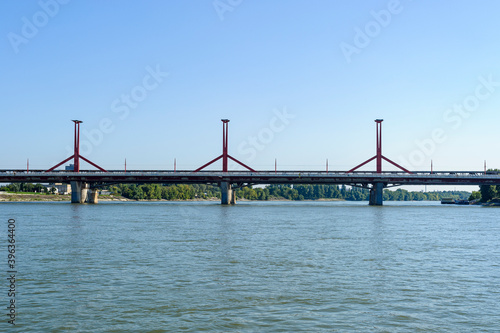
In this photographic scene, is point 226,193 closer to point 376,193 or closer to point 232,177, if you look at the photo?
point 232,177

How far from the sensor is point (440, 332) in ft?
43.2

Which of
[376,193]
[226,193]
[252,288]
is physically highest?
[376,193]

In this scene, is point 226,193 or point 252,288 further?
point 226,193

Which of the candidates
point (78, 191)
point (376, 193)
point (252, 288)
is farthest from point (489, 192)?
point (252, 288)

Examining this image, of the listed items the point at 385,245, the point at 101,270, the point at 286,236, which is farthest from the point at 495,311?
the point at 286,236

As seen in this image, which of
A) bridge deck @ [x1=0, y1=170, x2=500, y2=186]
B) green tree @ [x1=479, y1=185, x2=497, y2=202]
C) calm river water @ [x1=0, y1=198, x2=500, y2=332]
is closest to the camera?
calm river water @ [x1=0, y1=198, x2=500, y2=332]

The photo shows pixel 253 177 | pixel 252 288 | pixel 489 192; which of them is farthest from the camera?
pixel 489 192

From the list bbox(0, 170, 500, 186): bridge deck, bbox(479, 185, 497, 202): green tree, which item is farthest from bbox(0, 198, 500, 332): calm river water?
bbox(479, 185, 497, 202): green tree

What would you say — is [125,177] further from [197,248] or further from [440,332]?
[440,332]

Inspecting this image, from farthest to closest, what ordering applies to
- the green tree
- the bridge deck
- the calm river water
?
the green tree < the bridge deck < the calm river water

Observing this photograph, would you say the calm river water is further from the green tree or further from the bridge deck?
the green tree

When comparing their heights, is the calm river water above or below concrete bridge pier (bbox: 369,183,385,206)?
below

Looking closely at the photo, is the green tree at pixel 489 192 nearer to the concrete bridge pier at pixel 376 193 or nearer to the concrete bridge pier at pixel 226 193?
the concrete bridge pier at pixel 376 193

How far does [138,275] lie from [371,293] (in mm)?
9220
